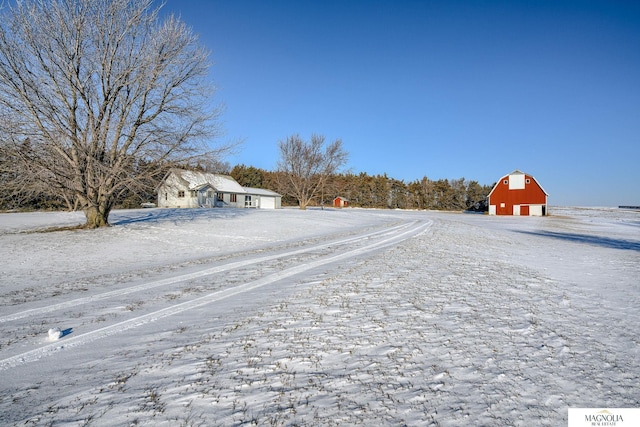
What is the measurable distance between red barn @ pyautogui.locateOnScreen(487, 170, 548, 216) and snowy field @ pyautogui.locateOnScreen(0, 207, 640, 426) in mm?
48750

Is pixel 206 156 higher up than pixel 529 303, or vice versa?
pixel 206 156

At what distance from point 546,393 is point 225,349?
3.06 metres

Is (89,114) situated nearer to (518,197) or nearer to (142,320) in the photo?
(142,320)

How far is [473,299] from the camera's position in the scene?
5352 mm

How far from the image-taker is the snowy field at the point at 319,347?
2510mm

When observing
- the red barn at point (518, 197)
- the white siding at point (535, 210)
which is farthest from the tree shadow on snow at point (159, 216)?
the white siding at point (535, 210)

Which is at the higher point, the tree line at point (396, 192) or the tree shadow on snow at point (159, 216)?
the tree line at point (396, 192)

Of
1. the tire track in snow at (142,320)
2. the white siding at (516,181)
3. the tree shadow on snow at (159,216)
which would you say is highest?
the white siding at (516,181)

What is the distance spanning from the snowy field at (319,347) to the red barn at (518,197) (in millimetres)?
48750

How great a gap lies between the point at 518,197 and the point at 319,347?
186 feet

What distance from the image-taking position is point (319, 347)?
3.51m

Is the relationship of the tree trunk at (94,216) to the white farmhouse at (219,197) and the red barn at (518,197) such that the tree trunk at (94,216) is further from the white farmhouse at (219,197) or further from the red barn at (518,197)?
the red barn at (518,197)

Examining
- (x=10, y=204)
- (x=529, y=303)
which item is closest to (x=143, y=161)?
(x=10, y=204)

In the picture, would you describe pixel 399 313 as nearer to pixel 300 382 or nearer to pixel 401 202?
pixel 300 382
